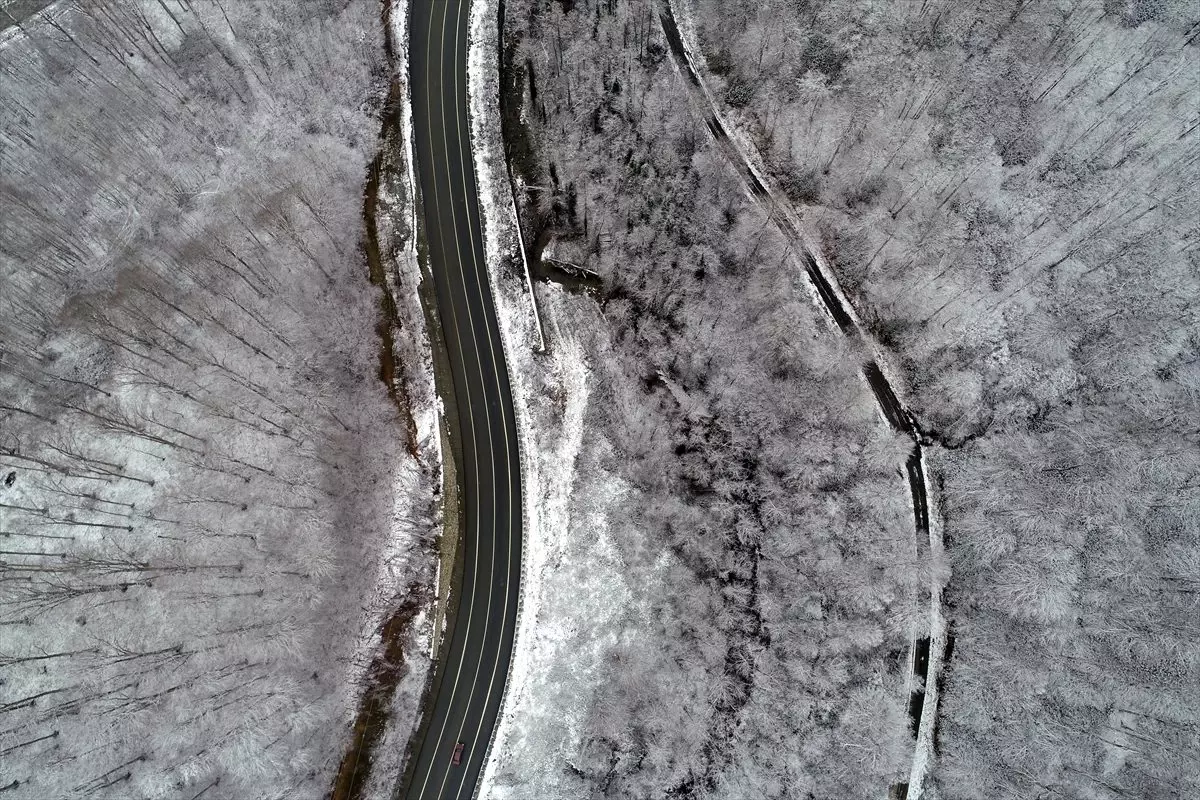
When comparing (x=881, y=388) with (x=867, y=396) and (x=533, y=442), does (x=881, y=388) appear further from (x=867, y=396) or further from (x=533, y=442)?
(x=533, y=442)

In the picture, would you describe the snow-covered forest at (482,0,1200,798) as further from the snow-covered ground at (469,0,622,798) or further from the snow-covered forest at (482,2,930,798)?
the snow-covered ground at (469,0,622,798)

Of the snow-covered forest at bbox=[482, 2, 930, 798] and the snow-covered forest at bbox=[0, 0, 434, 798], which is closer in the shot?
the snow-covered forest at bbox=[0, 0, 434, 798]

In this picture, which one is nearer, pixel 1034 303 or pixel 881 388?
pixel 1034 303

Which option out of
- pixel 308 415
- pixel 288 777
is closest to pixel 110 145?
pixel 308 415

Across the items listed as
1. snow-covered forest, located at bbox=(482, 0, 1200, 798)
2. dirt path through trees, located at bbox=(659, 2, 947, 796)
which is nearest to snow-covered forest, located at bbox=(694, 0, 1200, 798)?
snow-covered forest, located at bbox=(482, 0, 1200, 798)

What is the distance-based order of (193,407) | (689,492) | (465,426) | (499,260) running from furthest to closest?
(499,260) < (689,492) < (465,426) < (193,407)

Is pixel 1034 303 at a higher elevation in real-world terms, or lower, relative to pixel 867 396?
higher

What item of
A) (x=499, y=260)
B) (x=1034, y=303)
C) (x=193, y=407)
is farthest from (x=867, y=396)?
(x=193, y=407)
